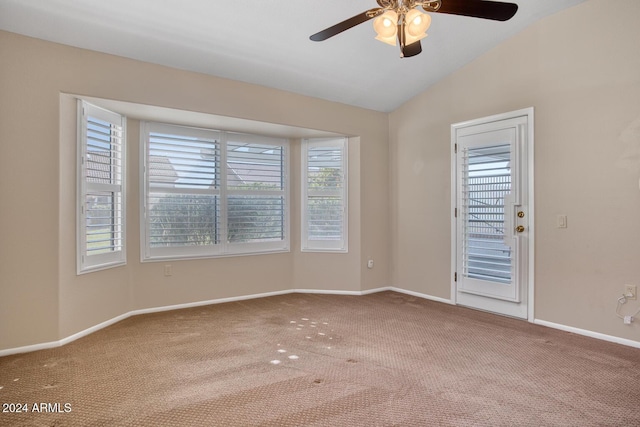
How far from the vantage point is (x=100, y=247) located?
11.8 feet

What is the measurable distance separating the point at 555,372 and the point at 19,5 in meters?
4.57

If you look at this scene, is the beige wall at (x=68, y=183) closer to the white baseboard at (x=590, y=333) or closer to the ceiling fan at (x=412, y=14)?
the ceiling fan at (x=412, y=14)

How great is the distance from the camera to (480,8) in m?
2.10

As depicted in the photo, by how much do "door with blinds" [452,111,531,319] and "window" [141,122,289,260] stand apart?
7.24 ft

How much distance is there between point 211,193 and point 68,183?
1543mm

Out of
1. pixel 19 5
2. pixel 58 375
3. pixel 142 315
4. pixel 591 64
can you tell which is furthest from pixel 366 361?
pixel 19 5

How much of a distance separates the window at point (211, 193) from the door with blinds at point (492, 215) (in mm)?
2207

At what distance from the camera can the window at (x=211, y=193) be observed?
419 centimetres

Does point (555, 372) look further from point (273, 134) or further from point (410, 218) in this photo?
point (273, 134)

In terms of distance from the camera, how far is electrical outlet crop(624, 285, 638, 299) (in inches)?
122

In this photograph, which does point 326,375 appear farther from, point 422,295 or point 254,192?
point 254,192

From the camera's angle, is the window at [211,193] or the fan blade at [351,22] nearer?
the fan blade at [351,22]

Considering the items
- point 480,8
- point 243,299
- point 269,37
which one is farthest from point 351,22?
point 243,299

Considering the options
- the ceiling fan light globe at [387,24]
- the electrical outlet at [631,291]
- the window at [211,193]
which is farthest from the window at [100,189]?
the electrical outlet at [631,291]
